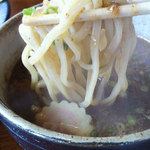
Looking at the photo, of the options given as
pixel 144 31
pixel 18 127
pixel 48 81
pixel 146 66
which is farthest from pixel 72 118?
pixel 144 31

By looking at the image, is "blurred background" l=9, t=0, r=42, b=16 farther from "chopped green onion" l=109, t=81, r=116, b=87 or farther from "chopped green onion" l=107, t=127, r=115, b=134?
"chopped green onion" l=107, t=127, r=115, b=134

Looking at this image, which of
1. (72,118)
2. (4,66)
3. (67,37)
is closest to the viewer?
(67,37)

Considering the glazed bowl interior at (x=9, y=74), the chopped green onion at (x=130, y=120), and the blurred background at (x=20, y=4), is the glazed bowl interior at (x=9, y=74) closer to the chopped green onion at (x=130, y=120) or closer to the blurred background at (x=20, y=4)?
the chopped green onion at (x=130, y=120)

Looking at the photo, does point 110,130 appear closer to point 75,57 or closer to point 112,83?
point 112,83

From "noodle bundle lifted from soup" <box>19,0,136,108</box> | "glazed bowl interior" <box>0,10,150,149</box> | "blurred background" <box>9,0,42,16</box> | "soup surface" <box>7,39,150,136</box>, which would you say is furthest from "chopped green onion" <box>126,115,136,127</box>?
"blurred background" <box>9,0,42,16</box>

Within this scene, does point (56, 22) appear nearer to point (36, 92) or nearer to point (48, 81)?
point (48, 81)

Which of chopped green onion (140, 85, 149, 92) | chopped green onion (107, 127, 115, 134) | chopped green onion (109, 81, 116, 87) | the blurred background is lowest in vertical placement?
chopped green onion (140, 85, 149, 92)
